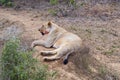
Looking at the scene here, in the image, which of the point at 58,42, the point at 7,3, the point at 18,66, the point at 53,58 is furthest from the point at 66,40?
the point at 7,3

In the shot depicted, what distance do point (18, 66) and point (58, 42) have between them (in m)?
2.05

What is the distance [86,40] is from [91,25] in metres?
1.22

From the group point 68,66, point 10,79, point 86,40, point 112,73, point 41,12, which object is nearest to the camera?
point 10,79

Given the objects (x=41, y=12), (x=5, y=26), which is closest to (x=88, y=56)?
(x=5, y=26)

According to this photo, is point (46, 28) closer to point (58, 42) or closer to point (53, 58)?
Answer: point (58, 42)

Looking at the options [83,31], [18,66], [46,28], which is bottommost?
[83,31]

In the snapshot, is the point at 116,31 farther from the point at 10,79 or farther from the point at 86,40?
the point at 10,79

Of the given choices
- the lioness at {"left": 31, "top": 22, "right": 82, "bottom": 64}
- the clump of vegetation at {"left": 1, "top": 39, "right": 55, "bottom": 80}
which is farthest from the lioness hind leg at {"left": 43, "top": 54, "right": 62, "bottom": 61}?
the clump of vegetation at {"left": 1, "top": 39, "right": 55, "bottom": 80}

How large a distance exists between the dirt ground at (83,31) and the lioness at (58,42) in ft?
0.39

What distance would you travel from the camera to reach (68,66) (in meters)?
6.02

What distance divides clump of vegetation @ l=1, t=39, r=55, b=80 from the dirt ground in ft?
3.09

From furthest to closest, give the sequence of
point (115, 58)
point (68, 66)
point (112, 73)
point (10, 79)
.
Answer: point (115, 58) < point (112, 73) < point (68, 66) < point (10, 79)

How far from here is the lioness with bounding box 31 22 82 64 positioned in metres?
6.21

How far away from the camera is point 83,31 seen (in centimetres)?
818
